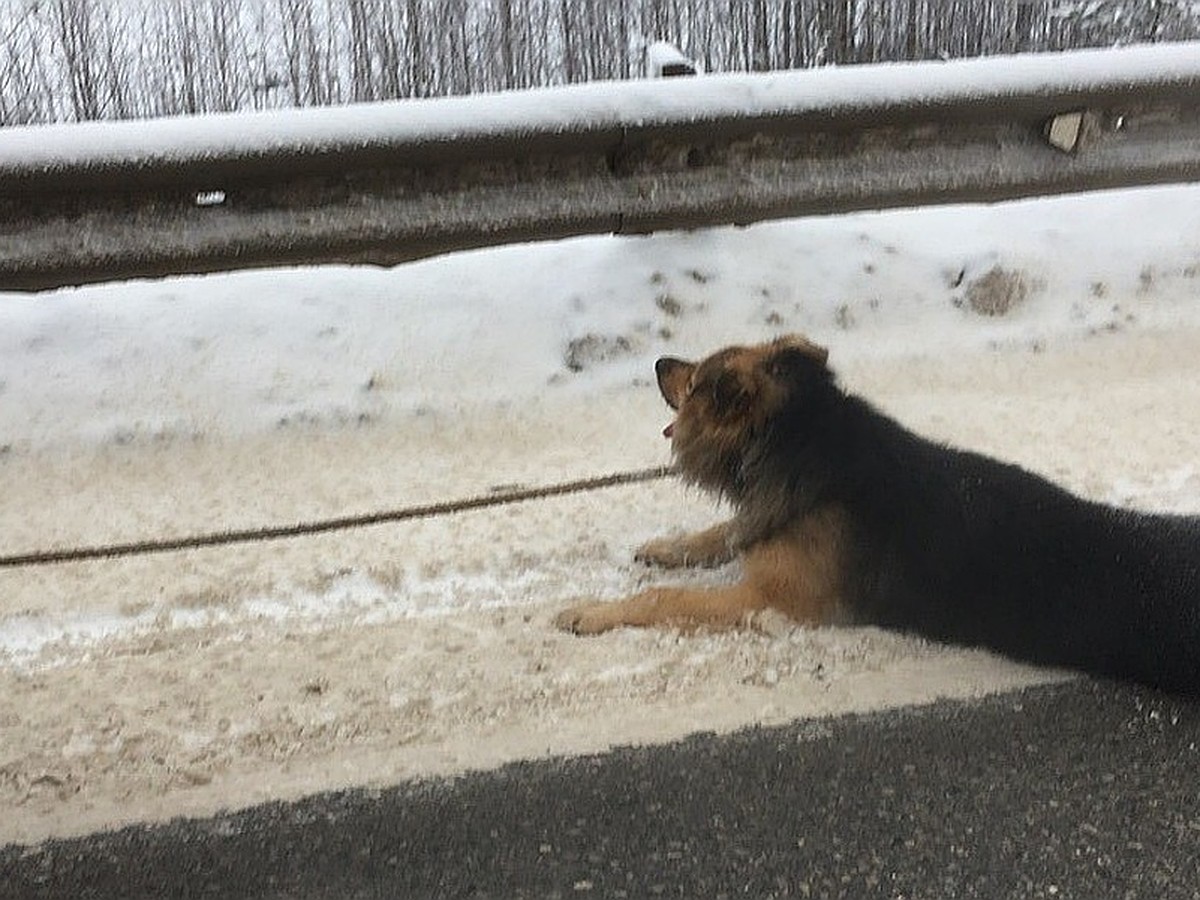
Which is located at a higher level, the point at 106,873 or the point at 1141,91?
the point at 1141,91

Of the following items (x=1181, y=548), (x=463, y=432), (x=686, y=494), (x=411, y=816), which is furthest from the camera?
(x=463, y=432)

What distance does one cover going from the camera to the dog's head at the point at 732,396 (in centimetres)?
376

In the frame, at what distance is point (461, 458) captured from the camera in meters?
4.74

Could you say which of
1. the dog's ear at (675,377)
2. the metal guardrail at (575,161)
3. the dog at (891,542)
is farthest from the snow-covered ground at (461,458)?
the dog's ear at (675,377)

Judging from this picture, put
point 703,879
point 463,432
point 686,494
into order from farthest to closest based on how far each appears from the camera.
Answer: point 463,432
point 686,494
point 703,879

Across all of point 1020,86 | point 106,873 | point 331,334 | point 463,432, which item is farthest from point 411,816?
point 1020,86

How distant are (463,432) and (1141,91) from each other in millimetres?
3557

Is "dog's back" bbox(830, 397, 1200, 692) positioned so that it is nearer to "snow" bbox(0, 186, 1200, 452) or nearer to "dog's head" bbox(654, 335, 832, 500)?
"dog's head" bbox(654, 335, 832, 500)

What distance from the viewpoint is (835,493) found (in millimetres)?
3637

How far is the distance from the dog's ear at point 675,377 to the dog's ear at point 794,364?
27 centimetres

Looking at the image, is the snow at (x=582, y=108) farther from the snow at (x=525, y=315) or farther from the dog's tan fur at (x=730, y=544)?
the dog's tan fur at (x=730, y=544)

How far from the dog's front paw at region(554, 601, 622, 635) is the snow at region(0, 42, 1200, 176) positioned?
7.29 ft

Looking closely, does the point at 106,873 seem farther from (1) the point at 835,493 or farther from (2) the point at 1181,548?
(2) the point at 1181,548

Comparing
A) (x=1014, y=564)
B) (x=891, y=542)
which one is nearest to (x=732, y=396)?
(x=891, y=542)
